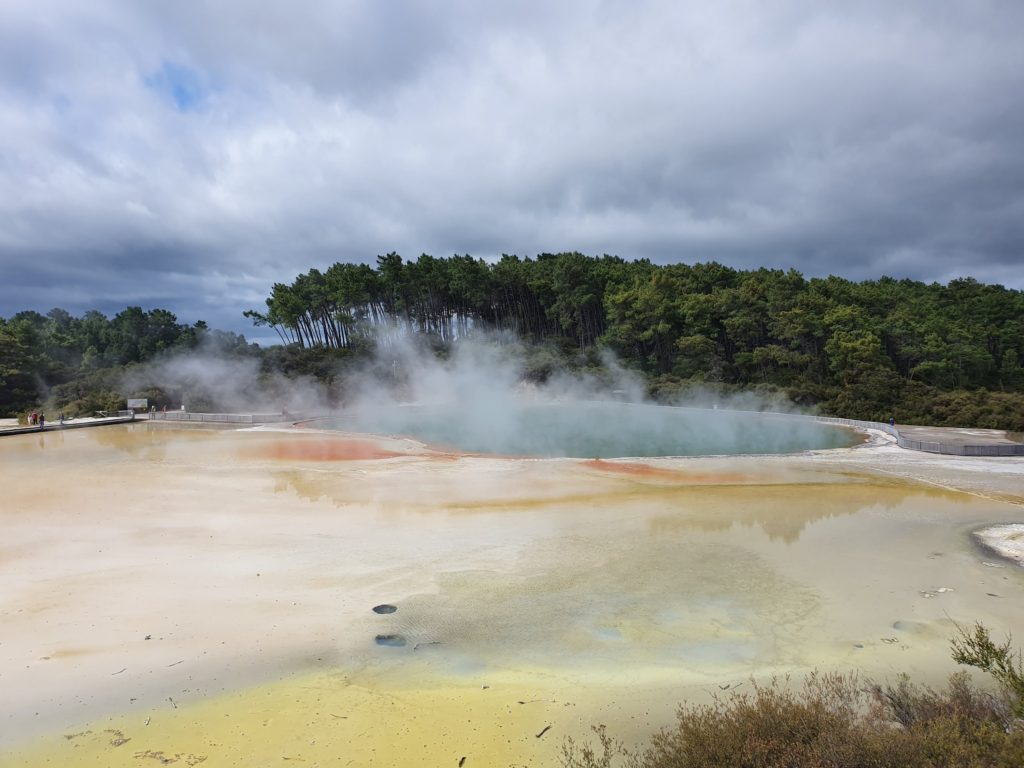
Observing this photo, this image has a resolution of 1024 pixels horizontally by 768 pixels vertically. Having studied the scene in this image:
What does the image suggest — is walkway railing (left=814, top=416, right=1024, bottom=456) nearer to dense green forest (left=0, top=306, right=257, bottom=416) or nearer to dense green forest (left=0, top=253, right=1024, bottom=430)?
dense green forest (left=0, top=253, right=1024, bottom=430)

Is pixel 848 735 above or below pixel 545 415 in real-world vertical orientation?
below

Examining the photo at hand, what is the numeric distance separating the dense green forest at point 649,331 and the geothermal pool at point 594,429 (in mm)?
5009

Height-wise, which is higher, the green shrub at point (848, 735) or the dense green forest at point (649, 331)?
the dense green forest at point (649, 331)

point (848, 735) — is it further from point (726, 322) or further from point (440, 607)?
point (726, 322)

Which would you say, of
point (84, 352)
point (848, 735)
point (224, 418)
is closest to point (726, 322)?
point (224, 418)

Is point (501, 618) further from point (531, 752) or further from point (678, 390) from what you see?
point (678, 390)

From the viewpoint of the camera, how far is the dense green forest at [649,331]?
116ft

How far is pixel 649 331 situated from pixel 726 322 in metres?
5.53

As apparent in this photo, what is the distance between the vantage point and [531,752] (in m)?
5.18

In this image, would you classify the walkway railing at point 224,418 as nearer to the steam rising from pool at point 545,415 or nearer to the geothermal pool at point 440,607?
the steam rising from pool at point 545,415

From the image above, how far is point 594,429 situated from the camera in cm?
3119

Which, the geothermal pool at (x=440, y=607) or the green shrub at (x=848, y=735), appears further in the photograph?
the geothermal pool at (x=440, y=607)

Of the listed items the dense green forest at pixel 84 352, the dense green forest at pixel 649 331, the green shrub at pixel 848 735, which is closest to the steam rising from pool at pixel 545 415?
the dense green forest at pixel 649 331

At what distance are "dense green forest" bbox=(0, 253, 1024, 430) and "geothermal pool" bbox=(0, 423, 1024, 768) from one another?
21.9 metres
